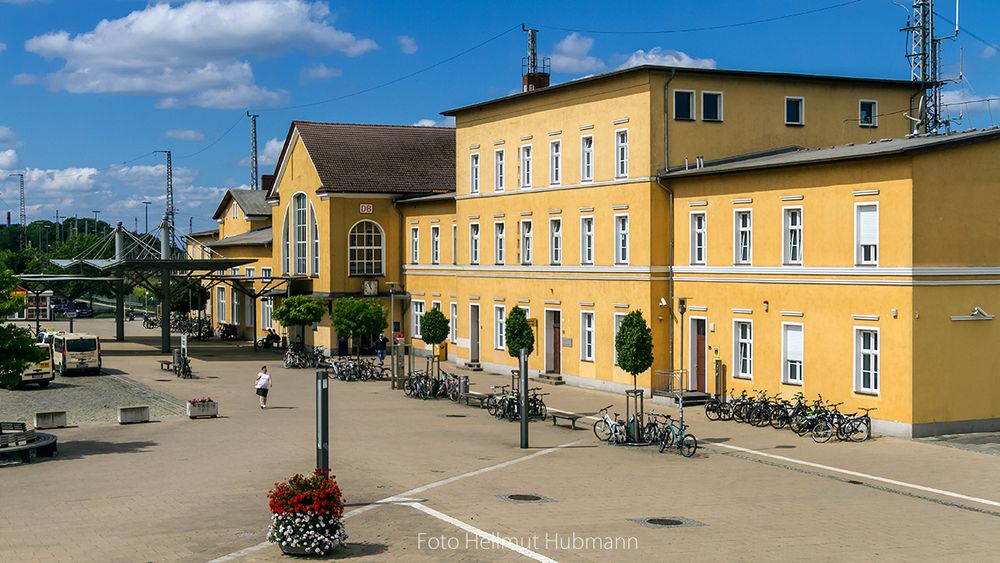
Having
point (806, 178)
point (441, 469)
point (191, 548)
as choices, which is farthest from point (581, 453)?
point (191, 548)

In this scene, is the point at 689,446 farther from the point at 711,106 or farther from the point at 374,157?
the point at 374,157

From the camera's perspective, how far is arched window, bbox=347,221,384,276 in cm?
6081

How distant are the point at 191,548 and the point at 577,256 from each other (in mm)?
27681

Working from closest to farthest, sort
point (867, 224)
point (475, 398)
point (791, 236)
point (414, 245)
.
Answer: point (867, 224) → point (791, 236) → point (475, 398) → point (414, 245)

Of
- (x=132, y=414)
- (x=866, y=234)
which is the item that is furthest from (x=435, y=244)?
(x=866, y=234)

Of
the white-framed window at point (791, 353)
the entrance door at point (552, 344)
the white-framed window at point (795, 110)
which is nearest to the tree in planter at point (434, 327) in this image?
the entrance door at point (552, 344)

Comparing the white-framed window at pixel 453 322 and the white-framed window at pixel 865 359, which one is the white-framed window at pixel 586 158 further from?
the white-framed window at pixel 865 359

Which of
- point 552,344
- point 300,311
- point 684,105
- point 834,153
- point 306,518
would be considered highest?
point 684,105

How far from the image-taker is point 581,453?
94.6ft

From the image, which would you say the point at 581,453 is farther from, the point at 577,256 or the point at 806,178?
the point at 577,256

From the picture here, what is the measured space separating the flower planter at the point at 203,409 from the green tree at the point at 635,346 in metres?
12.9

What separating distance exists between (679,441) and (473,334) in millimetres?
24933

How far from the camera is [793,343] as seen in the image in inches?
1342

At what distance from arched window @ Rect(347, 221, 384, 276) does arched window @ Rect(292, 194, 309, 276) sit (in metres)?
3.77
